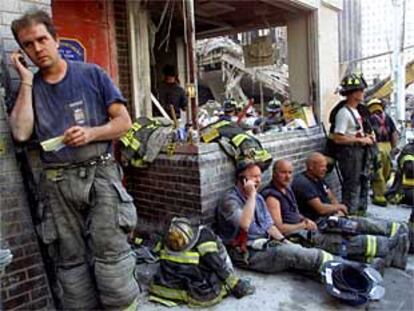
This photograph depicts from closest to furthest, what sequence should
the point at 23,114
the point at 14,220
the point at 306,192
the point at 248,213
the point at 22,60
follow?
the point at 23,114 < the point at 22,60 < the point at 14,220 < the point at 248,213 < the point at 306,192

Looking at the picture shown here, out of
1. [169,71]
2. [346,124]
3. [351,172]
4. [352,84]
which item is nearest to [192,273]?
[351,172]

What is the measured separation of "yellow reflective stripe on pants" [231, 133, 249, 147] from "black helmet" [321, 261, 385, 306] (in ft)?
4.75

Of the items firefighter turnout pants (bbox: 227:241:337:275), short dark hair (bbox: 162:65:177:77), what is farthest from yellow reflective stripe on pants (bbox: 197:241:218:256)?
short dark hair (bbox: 162:65:177:77)

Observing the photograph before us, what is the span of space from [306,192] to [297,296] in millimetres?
1377

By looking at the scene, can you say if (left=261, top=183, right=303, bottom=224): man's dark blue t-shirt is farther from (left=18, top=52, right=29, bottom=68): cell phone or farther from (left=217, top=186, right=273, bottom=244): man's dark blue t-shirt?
(left=18, top=52, right=29, bottom=68): cell phone

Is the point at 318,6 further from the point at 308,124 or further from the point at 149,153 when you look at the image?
the point at 149,153

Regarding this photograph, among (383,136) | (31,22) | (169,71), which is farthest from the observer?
(383,136)

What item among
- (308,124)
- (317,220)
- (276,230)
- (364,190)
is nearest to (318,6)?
(308,124)

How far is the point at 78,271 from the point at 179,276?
2.94 feet

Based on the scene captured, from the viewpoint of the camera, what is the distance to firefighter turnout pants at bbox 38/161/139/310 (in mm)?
2383

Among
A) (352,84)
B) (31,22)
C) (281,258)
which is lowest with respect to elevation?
(281,258)

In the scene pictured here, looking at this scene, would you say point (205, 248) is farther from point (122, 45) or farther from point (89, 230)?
point (122, 45)

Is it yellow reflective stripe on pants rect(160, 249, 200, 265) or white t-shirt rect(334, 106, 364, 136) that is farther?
white t-shirt rect(334, 106, 364, 136)

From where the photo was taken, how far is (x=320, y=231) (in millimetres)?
3977
